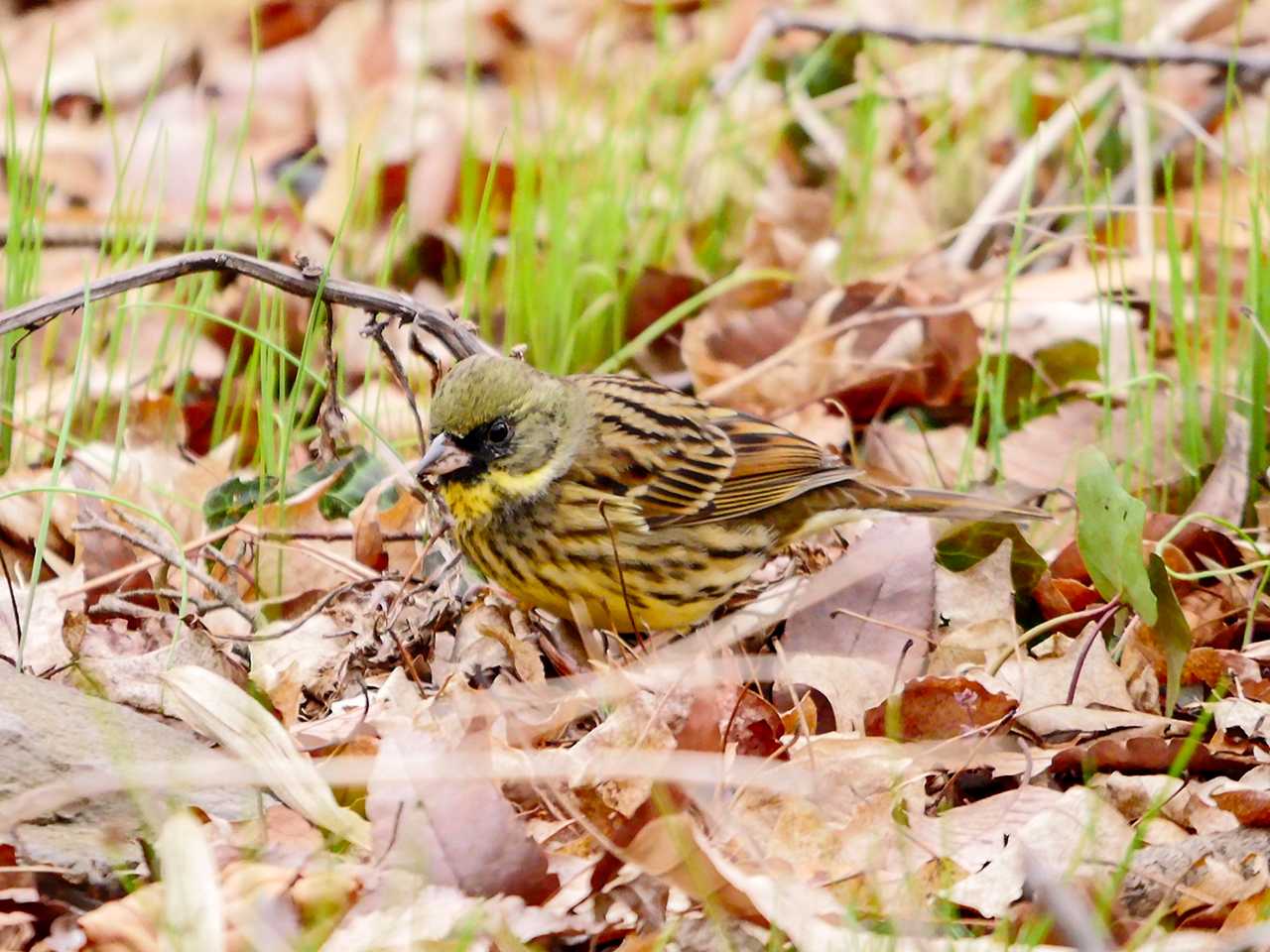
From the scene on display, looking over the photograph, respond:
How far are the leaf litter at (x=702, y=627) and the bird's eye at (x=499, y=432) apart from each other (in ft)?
0.75

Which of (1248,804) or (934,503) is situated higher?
(934,503)

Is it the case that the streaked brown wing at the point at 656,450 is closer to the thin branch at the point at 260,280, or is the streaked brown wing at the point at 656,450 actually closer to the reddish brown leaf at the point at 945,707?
the thin branch at the point at 260,280

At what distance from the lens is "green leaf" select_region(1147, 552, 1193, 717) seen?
3.69 metres

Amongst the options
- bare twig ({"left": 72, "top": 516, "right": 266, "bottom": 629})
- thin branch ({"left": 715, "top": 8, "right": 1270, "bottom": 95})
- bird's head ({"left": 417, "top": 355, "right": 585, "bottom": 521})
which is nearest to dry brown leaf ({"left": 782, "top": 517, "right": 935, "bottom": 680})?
bird's head ({"left": 417, "top": 355, "right": 585, "bottom": 521})

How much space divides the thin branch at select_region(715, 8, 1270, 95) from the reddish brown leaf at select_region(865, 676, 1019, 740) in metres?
3.45

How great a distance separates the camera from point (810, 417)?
5.56 metres

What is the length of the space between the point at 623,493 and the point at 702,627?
40 cm

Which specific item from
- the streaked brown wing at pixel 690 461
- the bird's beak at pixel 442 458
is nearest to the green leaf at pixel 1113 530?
the streaked brown wing at pixel 690 461

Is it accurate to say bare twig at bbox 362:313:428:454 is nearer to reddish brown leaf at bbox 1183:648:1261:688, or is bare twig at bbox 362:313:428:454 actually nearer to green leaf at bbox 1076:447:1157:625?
green leaf at bbox 1076:447:1157:625

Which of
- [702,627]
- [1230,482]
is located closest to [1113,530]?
[1230,482]

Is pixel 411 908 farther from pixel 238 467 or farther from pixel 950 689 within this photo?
pixel 238 467

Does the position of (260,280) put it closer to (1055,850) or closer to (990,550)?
(990,550)

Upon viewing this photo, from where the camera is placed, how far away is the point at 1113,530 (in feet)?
12.0

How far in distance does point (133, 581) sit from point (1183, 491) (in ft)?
8.58
